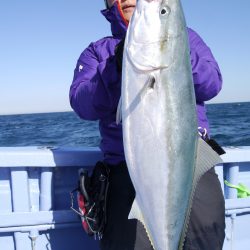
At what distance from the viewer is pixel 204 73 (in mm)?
2400

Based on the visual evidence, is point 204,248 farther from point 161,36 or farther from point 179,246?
point 161,36

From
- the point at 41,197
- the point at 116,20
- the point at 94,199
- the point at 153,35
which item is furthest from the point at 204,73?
the point at 41,197

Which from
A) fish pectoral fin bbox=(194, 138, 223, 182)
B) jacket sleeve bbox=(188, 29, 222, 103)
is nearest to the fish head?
jacket sleeve bbox=(188, 29, 222, 103)

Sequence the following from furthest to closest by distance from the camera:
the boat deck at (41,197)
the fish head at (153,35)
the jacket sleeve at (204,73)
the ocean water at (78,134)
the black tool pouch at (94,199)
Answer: the ocean water at (78,134)
the boat deck at (41,197)
the black tool pouch at (94,199)
the jacket sleeve at (204,73)
the fish head at (153,35)

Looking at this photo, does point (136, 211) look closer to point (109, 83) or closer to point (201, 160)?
point (201, 160)

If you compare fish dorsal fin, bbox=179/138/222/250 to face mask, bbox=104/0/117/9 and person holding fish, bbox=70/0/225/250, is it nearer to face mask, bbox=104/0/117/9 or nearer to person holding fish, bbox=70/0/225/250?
person holding fish, bbox=70/0/225/250

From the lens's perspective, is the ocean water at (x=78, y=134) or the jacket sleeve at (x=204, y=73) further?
the ocean water at (x=78, y=134)

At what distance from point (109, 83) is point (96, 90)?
0.10 metres

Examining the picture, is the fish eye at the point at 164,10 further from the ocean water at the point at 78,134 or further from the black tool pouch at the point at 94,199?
the ocean water at the point at 78,134

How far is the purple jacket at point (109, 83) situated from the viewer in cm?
234

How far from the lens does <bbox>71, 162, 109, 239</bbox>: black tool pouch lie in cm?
272

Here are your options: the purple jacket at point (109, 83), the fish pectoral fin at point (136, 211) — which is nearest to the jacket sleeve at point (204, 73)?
the purple jacket at point (109, 83)

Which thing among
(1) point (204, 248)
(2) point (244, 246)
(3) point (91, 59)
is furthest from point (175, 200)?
(2) point (244, 246)

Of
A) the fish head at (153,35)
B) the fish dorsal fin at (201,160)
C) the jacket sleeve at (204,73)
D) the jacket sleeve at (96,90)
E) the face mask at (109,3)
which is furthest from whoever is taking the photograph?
the face mask at (109,3)
